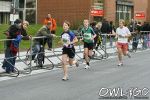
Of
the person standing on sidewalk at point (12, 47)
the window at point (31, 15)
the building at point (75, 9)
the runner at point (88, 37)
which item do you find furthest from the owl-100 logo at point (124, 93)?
the window at point (31, 15)

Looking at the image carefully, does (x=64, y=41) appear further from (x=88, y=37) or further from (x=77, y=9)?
(x=77, y=9)

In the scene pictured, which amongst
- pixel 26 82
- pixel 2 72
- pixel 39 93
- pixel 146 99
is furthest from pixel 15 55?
pixel 146 99

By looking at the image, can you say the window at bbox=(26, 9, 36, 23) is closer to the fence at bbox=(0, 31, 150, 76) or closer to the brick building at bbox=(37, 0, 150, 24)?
the brick building at bbox=(37, 0, 150, 24)

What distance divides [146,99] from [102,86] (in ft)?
7.52

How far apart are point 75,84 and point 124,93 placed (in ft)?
6.87

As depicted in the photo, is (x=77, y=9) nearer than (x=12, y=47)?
No

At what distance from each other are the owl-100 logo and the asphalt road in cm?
9

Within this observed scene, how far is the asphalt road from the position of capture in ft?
38.2

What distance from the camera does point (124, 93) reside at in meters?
11.8

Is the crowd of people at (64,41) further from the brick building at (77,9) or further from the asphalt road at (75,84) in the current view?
the brick building at (77,9)

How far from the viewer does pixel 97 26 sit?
23359 millimetres

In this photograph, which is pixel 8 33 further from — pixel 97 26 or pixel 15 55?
pixel 97 26

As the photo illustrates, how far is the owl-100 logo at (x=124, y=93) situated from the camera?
11.2m

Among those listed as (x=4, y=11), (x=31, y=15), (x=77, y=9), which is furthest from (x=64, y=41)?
(x=4, y=11)
